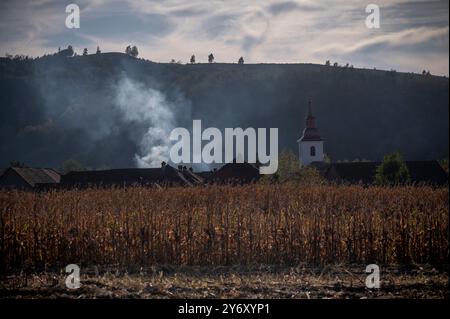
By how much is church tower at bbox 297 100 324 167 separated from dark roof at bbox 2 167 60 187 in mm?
42244

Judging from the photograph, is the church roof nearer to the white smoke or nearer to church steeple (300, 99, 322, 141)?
church steeple (300, 99, 322, 141)

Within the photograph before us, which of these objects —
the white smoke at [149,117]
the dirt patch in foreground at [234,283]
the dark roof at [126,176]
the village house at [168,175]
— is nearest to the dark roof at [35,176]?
the village house at [168,175]

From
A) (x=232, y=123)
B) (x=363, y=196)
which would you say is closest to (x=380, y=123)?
(x=232, y=123)

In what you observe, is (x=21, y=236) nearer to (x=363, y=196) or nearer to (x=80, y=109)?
(x=363, y=196)

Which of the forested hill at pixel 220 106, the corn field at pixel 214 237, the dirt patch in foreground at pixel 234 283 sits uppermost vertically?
the forested hill at pixel 220 106

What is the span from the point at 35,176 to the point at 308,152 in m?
46.3

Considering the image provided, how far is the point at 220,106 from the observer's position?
452ft

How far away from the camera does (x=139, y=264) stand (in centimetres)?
1279

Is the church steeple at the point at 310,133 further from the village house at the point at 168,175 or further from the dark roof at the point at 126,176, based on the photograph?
the dark roof at the point at 126,176

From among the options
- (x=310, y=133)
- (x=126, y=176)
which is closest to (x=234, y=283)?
(x=126, y=176)

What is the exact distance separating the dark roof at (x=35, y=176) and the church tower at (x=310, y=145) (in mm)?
42244

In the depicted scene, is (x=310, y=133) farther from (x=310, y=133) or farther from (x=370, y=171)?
(x=370, y=171)

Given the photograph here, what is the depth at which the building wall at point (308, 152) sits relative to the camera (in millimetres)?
90938

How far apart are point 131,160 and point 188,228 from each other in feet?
323
